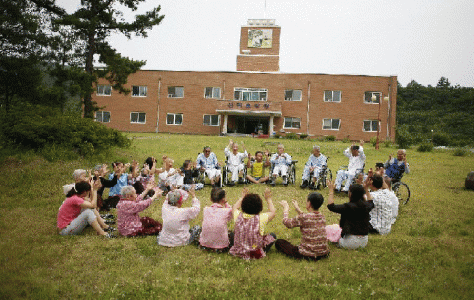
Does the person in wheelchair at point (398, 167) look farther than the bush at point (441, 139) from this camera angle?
No

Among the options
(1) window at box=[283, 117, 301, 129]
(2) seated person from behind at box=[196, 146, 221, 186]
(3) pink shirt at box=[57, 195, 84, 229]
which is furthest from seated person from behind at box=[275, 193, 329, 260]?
(1) window at box=[283, 117, 301, 129]

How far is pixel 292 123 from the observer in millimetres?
33250

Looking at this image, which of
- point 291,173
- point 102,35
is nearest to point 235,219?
point 291,173

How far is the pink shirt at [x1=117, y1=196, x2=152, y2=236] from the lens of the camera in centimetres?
560

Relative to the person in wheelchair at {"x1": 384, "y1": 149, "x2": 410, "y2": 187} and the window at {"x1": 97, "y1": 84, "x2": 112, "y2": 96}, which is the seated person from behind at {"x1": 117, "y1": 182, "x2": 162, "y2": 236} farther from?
the window at {"x1": 97, "y1": 84, "x2": 112, "y2": 96}

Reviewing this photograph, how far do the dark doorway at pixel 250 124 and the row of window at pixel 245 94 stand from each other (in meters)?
2.35

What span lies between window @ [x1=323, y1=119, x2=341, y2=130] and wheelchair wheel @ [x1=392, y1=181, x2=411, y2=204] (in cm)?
2401

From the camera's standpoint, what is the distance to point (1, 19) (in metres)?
12.6

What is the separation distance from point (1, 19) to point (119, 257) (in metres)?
12.7

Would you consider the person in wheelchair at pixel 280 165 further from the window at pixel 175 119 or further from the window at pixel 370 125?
the window at pixel 175 119

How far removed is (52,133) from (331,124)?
27007 mm

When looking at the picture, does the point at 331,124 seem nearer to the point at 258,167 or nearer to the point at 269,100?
the point at 269,100

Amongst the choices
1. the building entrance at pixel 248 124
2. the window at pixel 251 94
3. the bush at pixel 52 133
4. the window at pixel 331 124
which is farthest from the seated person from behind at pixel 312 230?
the building entrance at pixel 248 124

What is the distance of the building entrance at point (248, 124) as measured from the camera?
3478 cm
